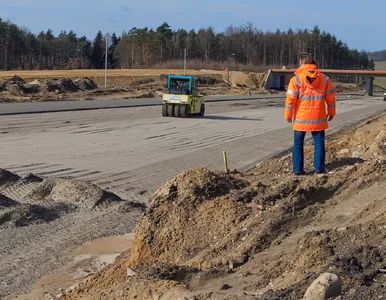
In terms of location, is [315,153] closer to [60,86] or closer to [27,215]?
[27,215]

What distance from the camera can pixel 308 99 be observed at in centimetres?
973

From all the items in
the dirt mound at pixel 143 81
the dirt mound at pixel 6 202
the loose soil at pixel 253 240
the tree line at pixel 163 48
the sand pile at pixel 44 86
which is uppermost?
the tree line at pixel 163 48

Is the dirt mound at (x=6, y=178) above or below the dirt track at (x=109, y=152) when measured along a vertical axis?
above

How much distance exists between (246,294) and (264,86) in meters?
81.2

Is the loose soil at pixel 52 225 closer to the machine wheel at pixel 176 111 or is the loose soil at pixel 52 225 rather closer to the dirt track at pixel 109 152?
the dirt track at pixel 109 152

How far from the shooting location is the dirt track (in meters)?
8.81

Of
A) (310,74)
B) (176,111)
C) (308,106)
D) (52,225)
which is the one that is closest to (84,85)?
(176,111)

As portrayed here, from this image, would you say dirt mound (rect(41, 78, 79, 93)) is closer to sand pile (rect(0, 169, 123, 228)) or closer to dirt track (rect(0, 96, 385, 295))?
dirt track (rect(0, 96, 385, 295))

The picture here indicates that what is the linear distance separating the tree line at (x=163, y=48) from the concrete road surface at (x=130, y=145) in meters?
74.7

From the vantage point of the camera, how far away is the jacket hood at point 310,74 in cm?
957

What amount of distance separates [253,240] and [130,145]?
1409cm

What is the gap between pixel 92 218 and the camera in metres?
10.0

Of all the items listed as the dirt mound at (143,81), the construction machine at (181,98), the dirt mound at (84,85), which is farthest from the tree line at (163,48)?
the construction machine at (181,98)

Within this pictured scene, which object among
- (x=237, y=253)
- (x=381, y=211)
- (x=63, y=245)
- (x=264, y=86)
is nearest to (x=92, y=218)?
(x=63, y=245)
